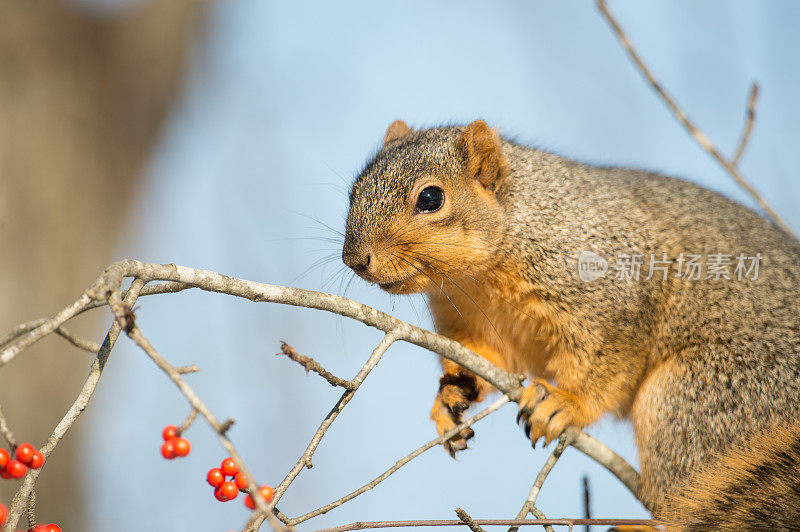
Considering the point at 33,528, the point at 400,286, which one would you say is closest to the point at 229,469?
the point at 33,528

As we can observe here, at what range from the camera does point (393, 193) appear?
2914mm

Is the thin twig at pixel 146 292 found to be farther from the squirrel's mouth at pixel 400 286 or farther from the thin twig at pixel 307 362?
the squirrel's mouth at pixel 400 286

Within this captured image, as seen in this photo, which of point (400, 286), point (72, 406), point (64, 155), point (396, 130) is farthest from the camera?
point (64, 155)

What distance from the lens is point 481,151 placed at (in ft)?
10.3

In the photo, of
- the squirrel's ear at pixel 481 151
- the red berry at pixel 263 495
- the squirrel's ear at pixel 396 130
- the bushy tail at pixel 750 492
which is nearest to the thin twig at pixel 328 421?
the red berry at pixel 263 495

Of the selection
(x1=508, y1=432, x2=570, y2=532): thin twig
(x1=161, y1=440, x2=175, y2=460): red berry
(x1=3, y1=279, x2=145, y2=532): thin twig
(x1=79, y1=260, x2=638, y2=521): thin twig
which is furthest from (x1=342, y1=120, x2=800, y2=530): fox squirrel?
(x1=3, y1=279, x2=145, y2=532): thin twig

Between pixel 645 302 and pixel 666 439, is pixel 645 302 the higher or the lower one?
the higher one

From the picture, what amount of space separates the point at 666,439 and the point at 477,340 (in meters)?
0.84

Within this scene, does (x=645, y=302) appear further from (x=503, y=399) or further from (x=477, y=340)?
(x=503, y=399)

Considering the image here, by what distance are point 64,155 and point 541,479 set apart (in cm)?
387

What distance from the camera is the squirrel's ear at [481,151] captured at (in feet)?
10.3

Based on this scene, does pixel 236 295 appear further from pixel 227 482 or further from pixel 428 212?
pixel 428 212

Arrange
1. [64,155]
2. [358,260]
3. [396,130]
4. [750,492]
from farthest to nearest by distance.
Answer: [64,155], [396,130], [358,260], [750,492]

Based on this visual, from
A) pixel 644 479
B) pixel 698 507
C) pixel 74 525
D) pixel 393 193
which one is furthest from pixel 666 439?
pixel 74 525
